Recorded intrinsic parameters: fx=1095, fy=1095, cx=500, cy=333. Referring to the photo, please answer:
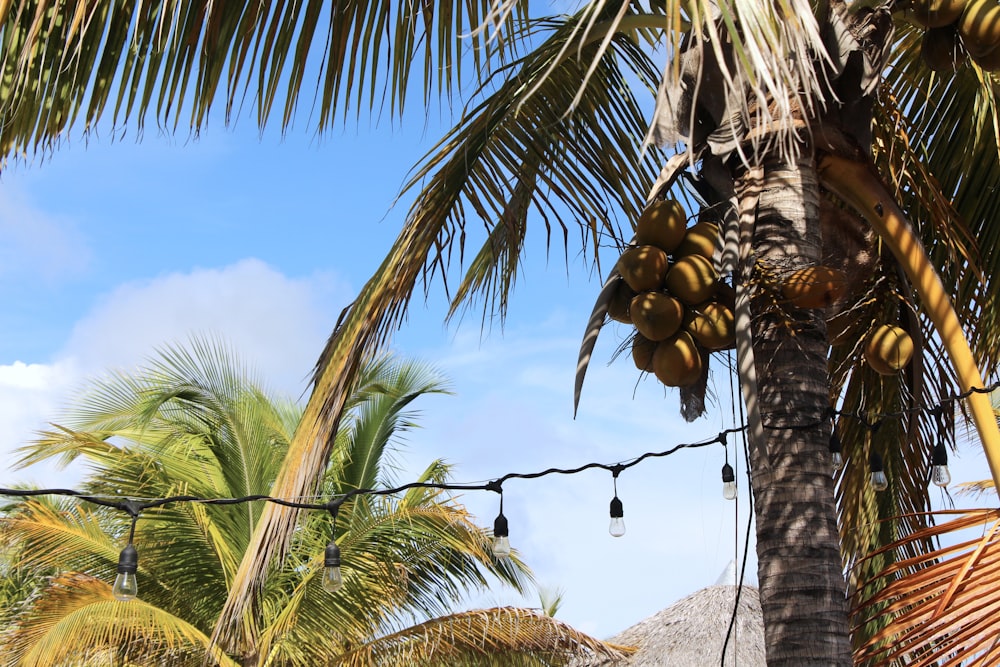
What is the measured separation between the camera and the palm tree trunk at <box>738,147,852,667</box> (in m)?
2.57

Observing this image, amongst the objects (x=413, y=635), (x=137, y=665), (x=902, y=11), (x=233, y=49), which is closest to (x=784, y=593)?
(x=902, y=11)

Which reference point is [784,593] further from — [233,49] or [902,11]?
[233,49]

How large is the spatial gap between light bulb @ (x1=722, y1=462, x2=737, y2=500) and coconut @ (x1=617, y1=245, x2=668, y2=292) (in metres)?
0.75

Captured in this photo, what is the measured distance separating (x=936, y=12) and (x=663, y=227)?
925 millimetres

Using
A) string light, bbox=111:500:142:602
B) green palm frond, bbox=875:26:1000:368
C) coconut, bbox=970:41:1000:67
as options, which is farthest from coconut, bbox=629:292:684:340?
green palm frond, bbox=875:26:1000:368

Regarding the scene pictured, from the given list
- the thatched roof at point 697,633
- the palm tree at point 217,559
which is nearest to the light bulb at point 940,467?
the palm tree at point 217,559

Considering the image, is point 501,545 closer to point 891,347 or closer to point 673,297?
point 673,297

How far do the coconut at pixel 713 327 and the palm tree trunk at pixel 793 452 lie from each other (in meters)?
0.07

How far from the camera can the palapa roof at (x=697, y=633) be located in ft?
35.8

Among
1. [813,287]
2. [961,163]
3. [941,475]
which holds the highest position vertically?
[961,163]

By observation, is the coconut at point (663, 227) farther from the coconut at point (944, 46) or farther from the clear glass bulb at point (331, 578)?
the clear glass bulb at point (331, 578)

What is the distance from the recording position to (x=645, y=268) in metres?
2.99

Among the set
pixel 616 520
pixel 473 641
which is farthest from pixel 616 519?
pixel 473 641

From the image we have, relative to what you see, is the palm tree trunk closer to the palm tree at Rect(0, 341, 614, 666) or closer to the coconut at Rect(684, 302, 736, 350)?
the coconut at Rect(684, 302, 736, 350)
